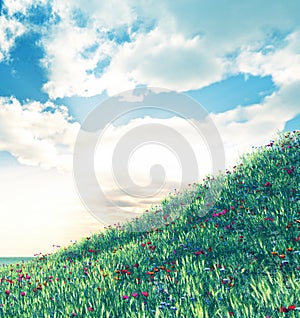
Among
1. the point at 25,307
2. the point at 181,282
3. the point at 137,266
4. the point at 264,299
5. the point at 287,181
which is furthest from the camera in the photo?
the point at 287,181

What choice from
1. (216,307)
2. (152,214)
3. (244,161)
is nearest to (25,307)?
(216,307)

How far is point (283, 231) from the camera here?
22.1 feet

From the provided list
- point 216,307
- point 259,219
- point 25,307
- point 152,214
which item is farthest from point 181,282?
point 152,214

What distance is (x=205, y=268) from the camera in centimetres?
520

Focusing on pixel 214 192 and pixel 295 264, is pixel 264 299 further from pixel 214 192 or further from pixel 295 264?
pixel 214 192

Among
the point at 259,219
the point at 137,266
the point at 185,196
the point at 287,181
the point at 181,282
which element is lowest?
the point at 181,282

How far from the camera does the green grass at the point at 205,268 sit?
13.8ft

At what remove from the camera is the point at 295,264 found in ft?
17.1

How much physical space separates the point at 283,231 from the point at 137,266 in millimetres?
3025

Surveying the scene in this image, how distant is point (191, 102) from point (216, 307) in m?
10.9

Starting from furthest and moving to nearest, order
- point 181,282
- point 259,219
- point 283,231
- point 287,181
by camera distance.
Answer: point 287,181
point 259,219
point 283,231
point 181,282

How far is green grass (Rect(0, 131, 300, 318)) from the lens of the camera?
4.19 m

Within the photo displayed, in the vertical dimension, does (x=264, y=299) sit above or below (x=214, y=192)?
below

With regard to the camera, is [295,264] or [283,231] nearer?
[295,264]
